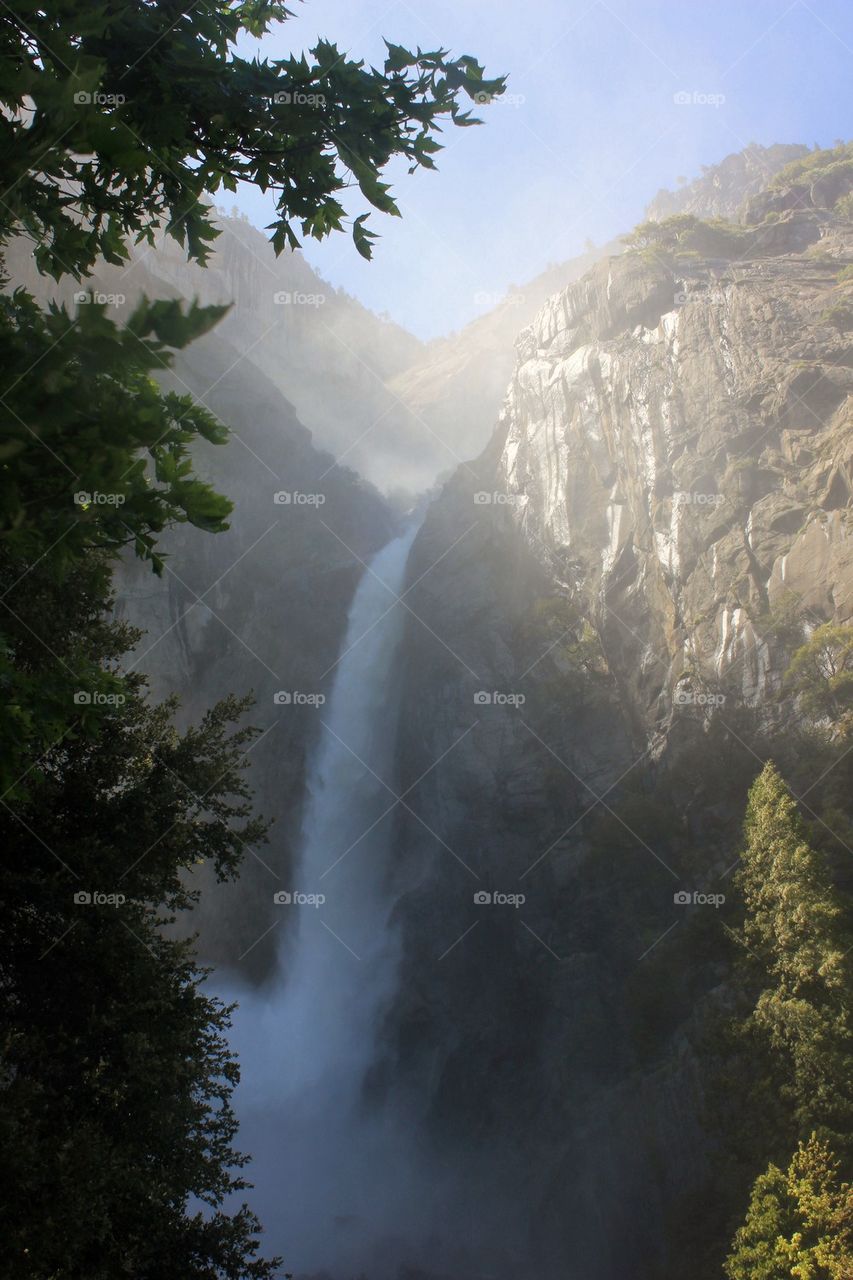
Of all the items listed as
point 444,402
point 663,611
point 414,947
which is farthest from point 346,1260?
point 444,402

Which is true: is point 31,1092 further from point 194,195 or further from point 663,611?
point 663,611

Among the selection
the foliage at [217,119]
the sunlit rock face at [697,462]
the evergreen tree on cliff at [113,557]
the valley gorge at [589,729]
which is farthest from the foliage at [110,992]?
the sunlit rock face at [697,462]

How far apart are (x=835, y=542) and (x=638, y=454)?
28.1 feet

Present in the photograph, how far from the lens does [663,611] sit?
87.1 feet

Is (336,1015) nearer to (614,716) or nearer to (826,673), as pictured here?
(614,716)

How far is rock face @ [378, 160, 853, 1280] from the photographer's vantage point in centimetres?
2088

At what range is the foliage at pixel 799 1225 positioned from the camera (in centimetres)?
1350

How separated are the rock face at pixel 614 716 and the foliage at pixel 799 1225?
8.91ft

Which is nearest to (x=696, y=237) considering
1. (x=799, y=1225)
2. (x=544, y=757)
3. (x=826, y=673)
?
(x=544, y=757)

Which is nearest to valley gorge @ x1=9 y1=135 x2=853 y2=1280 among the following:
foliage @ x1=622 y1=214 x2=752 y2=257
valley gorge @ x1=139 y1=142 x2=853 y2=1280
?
valley gorge @ x1=139 y1=142 x2=853 y2=1280

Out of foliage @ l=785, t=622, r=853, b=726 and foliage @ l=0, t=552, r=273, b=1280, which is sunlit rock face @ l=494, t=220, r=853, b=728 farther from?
foliage @ l=0, t=552, r=273, b=1280

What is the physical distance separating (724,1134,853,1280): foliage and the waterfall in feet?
37.7

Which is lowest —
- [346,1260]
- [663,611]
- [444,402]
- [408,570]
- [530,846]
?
[346,1260]

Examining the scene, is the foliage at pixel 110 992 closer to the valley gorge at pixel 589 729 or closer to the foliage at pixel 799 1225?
the foliage at pixel 799 1225
